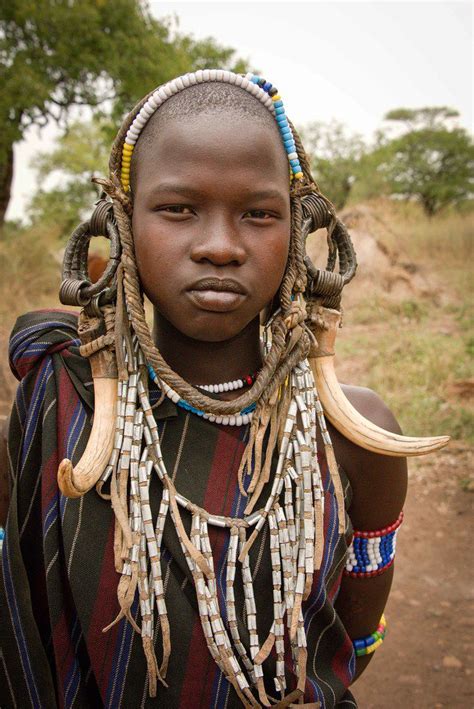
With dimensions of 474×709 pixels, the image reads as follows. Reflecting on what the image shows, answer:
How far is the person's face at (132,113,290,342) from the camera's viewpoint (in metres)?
1.11

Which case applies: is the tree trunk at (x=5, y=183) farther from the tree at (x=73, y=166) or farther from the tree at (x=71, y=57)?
the tree at (x=73, y=166)

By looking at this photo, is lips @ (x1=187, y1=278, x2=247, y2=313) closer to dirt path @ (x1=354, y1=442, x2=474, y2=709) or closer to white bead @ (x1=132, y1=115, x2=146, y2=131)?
white bead @ (x1=132, y1=115, x2=146, y2=131)


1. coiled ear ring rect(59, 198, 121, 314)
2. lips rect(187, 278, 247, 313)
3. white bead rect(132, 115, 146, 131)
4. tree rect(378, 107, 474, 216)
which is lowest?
lips rect(187, 278, 247, 313)

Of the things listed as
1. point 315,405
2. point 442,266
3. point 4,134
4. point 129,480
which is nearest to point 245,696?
point 129,480

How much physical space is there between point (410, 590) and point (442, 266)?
28.2ft

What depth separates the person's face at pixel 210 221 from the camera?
111 cm

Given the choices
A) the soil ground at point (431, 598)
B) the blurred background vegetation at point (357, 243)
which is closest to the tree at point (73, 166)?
the blurred background vegetation at point (357, 243)

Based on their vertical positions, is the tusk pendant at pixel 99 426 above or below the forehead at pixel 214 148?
below

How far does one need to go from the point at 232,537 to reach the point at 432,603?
2.46m

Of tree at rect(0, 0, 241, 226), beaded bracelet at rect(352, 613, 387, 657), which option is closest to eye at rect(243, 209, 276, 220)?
beaded bracelet at rect(352, 613, 387, 657)

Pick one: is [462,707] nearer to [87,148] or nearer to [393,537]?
[393,537]

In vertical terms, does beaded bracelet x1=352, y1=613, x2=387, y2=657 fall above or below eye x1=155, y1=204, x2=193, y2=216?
below

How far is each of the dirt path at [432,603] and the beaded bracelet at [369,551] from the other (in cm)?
142

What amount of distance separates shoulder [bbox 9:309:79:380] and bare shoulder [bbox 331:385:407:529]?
654 mm
